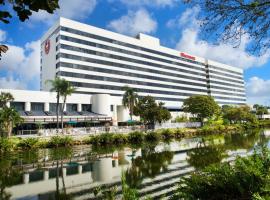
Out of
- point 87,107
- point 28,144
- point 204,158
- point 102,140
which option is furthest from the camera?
point 87,107

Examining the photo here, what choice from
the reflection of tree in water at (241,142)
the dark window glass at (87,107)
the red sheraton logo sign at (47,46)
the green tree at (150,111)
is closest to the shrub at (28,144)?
the reflection of tree in water at (241,142)

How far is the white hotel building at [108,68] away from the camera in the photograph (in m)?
75.2

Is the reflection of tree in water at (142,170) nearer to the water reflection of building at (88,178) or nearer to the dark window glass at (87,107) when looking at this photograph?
the water reflection of building at (88,178)

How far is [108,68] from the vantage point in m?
92.9

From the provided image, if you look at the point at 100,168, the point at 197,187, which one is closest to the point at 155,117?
the point at 100,168

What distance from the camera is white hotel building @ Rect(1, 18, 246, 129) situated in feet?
247

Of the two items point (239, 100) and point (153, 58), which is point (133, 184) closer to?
point (153, 58)

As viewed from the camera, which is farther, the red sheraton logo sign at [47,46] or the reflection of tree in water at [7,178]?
the red sheraton logo sign at [47,46]

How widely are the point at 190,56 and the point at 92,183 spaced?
125 metres

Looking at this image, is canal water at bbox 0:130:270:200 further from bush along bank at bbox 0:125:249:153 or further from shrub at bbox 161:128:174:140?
shrub at bbox 161:128:174:140

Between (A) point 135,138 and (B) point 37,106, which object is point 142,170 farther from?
(B) point 37,106

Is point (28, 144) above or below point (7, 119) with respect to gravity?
below

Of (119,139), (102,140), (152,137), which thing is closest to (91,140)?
(102,140)

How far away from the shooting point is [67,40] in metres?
83.2
